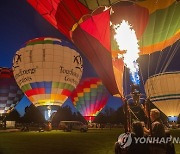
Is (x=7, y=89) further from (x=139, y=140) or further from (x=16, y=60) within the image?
(x=139, y=140)

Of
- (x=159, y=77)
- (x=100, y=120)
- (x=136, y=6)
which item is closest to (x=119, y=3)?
(x=136, y=6)

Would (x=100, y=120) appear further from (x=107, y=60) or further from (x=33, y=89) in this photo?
(x=107, y=60)

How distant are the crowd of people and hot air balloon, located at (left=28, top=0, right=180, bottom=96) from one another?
6.80 feet

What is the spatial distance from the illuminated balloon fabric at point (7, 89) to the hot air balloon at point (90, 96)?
24.0 ft

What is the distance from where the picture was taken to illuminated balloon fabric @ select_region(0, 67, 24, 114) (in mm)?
32531

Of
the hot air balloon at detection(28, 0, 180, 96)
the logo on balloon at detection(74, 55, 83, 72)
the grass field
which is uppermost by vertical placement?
the logo on balloon at detection(74, 55, 83, 72)

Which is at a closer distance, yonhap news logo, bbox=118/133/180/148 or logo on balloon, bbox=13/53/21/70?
yonhap news logo, bbox=118/133/180/148

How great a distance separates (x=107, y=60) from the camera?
808 centimetres

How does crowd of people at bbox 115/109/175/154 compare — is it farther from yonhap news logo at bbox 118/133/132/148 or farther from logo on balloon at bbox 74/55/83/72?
logo on balloon at bbox 74/55/83/72

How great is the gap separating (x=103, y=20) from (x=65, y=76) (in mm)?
16887

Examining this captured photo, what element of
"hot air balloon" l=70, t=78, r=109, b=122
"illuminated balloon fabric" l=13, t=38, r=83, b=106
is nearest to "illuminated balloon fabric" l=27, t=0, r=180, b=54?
"illuminated balloon fabric" l=13, t=38, r=83, b=106

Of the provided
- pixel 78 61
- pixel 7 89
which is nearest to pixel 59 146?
pixel 78 61

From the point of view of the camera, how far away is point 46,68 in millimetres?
24547

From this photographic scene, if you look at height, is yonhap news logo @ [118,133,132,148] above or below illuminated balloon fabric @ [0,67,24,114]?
below
